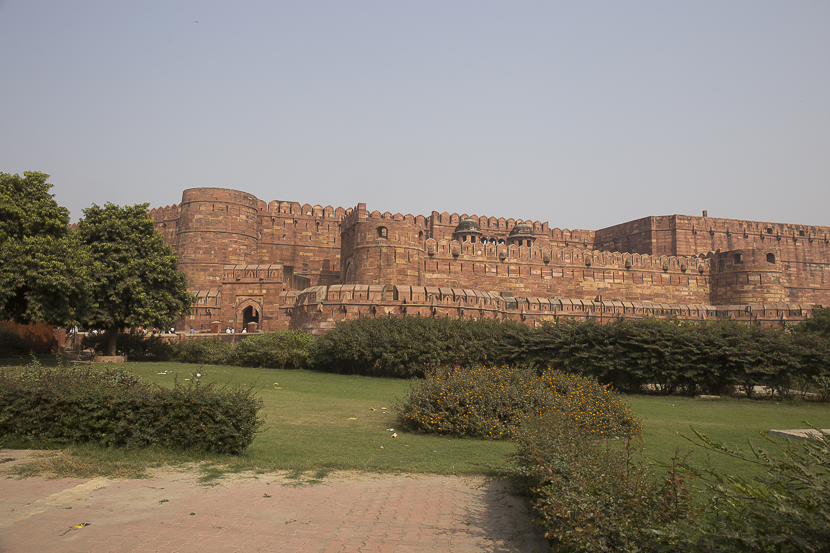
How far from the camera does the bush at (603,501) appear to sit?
12.3 ft

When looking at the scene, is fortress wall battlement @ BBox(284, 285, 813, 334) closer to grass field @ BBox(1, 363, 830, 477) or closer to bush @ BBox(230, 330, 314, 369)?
bush @ BBox(230, 330, 314, 369)

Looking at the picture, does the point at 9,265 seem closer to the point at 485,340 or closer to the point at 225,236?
the point at 485,340

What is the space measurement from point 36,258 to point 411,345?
11453 mm

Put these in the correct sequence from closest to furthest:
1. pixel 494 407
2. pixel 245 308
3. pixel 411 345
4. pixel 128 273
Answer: pixel 494 407 → pixel 411 345 → pixel 128 273 → pixel 245 308

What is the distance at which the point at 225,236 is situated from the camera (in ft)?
120

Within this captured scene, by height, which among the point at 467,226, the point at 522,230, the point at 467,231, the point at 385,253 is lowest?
the point at 385,253

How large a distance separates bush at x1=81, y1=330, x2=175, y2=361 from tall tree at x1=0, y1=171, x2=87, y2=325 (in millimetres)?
5217

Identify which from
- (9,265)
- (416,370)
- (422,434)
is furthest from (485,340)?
(9,265)

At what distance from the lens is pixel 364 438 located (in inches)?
355

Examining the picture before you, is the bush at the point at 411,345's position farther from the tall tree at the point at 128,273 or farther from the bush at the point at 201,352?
the tall tree at the point at 128,273

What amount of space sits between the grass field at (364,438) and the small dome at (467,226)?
23.5 m

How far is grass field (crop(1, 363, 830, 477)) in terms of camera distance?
7000 millimetres

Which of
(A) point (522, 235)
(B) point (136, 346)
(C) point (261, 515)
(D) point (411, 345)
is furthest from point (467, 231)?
(C) point (261, 515)

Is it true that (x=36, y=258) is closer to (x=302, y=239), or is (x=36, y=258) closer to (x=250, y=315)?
(x=250, y=315)
